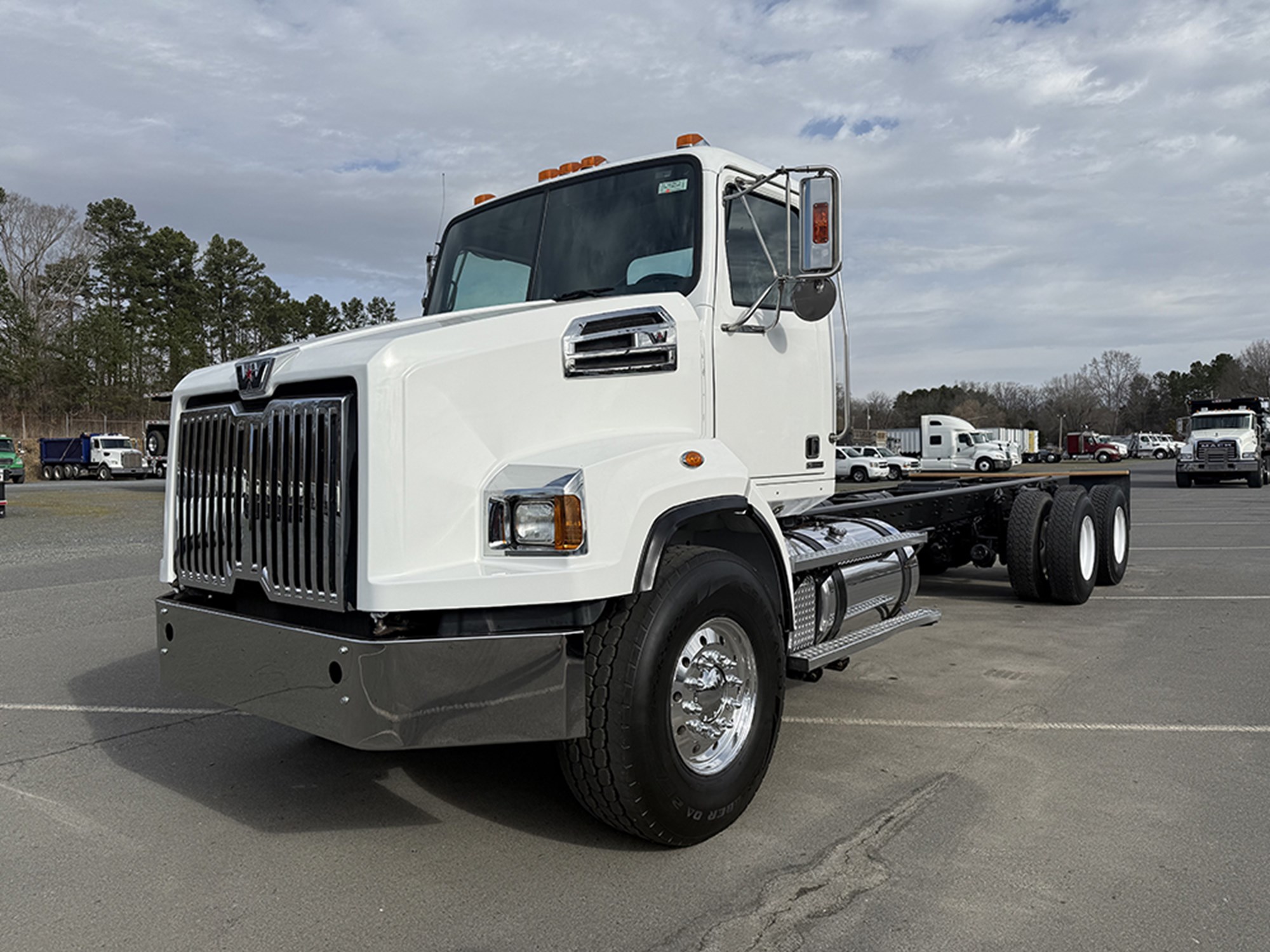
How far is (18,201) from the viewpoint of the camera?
57.8 m

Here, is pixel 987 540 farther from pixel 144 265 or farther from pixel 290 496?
pixel 144 265

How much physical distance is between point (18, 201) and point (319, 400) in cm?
6700

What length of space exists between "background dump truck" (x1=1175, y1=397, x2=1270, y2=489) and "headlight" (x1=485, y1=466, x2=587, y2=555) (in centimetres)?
3333

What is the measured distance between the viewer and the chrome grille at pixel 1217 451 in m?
30.7

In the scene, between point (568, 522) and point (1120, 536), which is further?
point (1120, 536)

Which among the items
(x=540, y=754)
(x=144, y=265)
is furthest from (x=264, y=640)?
(x=144, y=265)

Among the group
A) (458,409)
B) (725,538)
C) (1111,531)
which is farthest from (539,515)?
(1111,531)

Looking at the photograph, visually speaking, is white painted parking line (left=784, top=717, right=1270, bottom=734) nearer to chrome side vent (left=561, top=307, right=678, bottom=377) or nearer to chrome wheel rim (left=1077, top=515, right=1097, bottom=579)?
chrome side vent (left=561, top=307, right=678, bottom=377)

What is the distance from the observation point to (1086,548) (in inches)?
369

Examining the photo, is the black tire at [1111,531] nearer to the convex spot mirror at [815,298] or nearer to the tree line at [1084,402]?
the convex spot mirror at [815,298]

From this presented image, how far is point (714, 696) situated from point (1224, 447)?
107 feet

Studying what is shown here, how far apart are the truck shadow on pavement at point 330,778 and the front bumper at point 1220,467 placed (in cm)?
3218

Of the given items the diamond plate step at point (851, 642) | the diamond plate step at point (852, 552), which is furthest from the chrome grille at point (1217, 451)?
the diamond plate step at point (851, 642)

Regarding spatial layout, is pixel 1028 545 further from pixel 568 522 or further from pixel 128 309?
pixel 128 309
